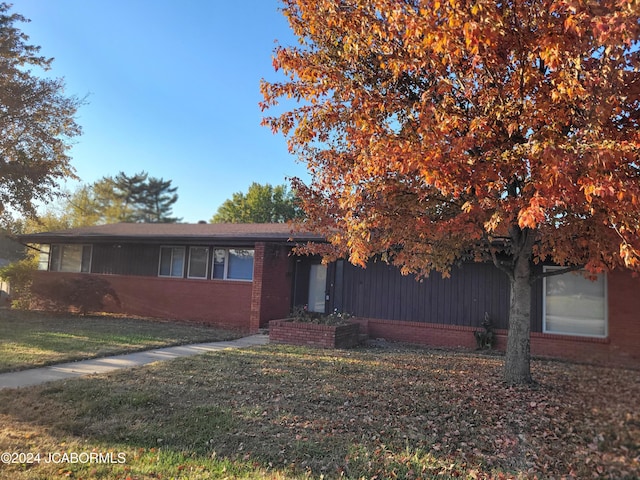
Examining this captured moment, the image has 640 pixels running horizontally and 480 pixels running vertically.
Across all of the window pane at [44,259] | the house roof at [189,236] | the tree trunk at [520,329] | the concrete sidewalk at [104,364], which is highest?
the house roof at [189,236]

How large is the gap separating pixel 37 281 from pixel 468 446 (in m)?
17.1

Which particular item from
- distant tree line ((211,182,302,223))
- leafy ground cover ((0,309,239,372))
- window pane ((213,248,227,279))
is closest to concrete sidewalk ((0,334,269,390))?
leafy ground cover ((0,309,239,372))

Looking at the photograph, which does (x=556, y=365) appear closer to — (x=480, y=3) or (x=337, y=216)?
(x=337, y=216)

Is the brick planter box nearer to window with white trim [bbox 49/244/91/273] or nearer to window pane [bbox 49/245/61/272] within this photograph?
window with white trim [bbox 49/244/91/273]

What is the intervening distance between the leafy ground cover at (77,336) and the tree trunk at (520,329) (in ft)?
23.4

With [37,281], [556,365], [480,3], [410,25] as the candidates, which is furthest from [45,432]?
[37,281]

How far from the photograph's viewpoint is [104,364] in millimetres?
7898

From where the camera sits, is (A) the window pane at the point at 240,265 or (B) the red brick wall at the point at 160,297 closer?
(B) the red brick wall at the point at 160,297

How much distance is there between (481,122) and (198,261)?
12600mm

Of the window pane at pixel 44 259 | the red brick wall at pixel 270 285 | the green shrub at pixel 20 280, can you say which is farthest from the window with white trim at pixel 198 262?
the window pane at pixel 44 259

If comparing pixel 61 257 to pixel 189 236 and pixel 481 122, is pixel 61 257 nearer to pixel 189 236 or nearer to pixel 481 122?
pixel 189 236

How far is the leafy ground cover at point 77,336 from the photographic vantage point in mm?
8269

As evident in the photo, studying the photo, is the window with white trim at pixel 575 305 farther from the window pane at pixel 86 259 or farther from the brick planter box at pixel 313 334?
the window pane at pixel 86 259

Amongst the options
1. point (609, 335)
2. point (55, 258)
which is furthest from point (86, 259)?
point (609, 335)
